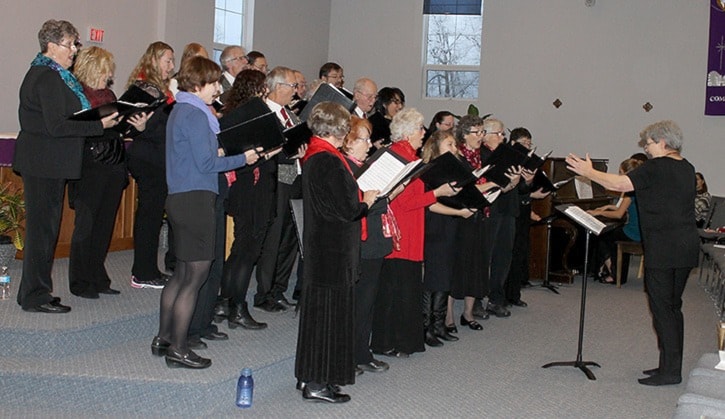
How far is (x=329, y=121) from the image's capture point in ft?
15.0

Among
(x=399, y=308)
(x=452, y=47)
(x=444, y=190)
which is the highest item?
(x=452, y=47)

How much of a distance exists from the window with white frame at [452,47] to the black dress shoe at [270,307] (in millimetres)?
7313

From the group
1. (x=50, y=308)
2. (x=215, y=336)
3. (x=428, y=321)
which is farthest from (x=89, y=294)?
(x=428, y=321)

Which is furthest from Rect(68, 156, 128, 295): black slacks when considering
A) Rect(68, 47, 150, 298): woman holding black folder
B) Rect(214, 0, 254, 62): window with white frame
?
Rect(214, 0, 254, 62): window with white frame

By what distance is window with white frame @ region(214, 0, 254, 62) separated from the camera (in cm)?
1060

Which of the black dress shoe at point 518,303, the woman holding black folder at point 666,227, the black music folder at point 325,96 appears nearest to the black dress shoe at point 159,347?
the black music folder at point 325,96

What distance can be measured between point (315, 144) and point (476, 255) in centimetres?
231

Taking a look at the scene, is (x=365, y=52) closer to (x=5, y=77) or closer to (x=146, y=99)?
(x=5, y=77)

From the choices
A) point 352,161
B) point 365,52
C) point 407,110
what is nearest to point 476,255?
point 407,110

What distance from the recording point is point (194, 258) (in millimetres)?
4395

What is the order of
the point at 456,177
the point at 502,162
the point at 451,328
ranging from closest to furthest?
1. the point at 456,177
2. the point at 502,162
3. the point at 451,328

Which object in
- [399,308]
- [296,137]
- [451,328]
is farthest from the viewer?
[451,328]

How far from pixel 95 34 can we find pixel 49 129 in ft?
13.4

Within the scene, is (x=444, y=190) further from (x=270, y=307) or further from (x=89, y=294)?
(x=89, y=294)
